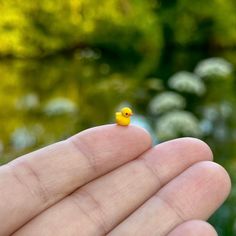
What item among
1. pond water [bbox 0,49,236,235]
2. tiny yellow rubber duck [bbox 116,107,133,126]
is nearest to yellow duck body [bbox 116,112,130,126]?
tiny yellow rubber duck [bbox 116,107,133,126]

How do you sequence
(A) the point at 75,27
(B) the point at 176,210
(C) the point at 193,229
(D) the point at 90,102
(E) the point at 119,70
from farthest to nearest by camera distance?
(A) the point at 75,27 < (E) the point at 119,70 < (D) the point at 90,102 < (B) the point at 176,210 < (C) the point at 193,229

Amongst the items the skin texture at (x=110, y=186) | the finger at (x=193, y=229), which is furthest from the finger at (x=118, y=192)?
the finger at (x=193, y=229)

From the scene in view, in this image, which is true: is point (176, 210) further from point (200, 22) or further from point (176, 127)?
point (200, 22)

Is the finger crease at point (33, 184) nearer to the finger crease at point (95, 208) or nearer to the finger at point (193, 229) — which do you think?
the finger crease at point (95, 208)

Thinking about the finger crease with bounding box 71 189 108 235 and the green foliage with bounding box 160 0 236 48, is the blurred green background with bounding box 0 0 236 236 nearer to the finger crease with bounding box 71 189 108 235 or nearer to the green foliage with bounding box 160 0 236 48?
the green foliage with bounding box 160 0 236 48

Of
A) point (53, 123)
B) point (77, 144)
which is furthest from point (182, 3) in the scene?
point (77, 144)

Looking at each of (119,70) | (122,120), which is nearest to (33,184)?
(122,120)
